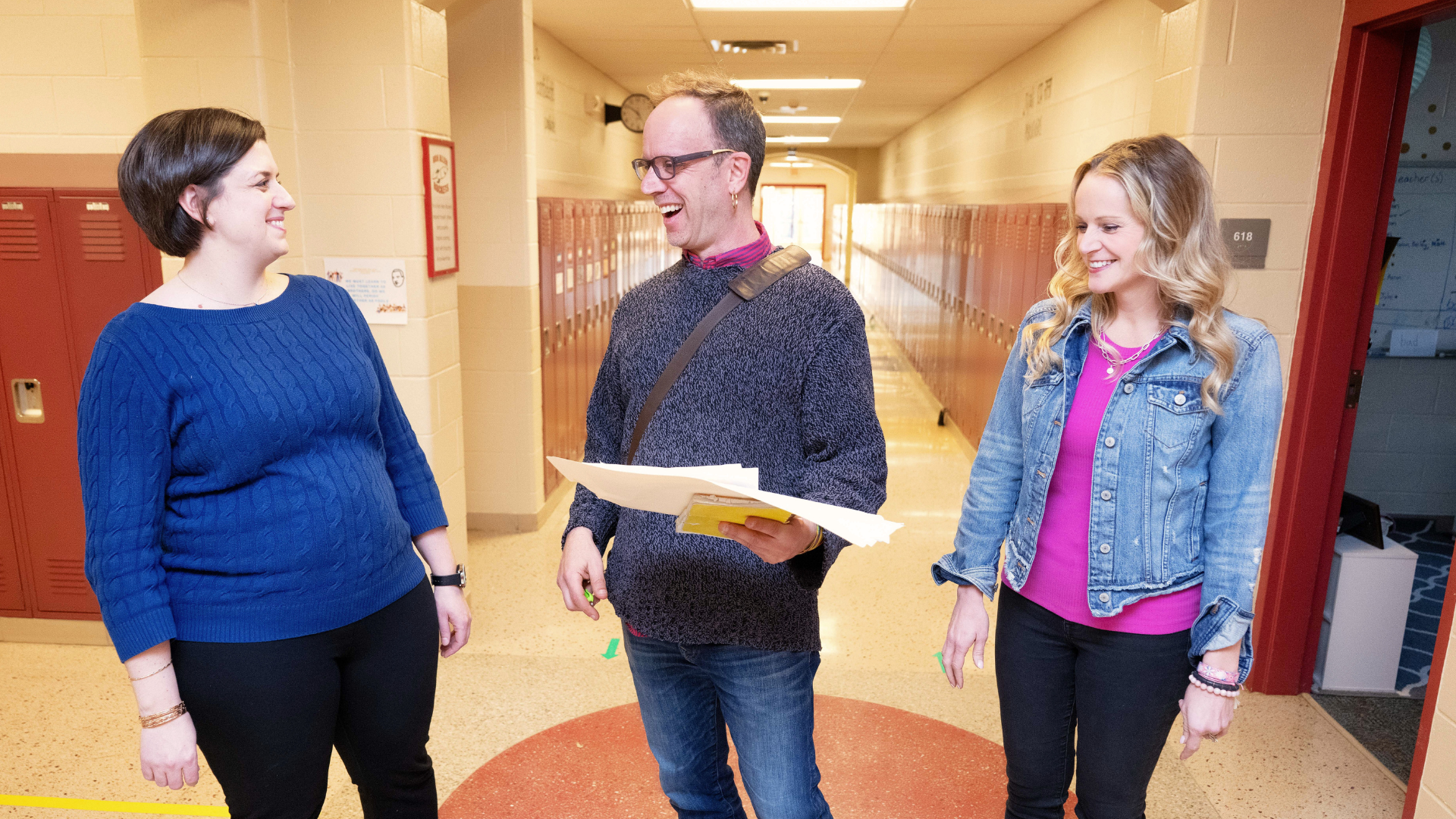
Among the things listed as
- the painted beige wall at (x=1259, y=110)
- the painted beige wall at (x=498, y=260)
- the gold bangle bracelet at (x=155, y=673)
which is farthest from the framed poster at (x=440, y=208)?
the painted beige wall at (x=1259, y=110)

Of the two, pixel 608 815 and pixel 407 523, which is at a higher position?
pixel 407 523

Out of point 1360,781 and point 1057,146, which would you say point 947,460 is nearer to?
point 1057,146

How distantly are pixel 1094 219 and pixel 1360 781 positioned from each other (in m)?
1.99

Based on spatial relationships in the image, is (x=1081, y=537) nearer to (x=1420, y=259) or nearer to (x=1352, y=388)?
(x=1352, y=388)

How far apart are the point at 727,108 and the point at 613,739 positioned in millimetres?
1860

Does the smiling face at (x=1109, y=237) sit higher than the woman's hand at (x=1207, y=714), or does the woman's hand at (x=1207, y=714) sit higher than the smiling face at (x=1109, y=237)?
the smiling face at (x=1109, y=237)

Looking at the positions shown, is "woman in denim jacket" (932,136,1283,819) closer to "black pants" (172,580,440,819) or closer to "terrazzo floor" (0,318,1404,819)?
"terrazzo floor" (0,318,1404,819)

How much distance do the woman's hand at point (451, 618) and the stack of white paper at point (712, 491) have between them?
648mm

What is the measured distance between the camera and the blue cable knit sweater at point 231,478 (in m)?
1.27

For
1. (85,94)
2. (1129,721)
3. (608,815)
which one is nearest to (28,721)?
(608,815)

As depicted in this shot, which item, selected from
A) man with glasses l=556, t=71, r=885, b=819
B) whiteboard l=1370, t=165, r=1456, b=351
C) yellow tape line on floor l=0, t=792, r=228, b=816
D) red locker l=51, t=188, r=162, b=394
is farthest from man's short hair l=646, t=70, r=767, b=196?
whiteboard l=1370, t=165, r=1456, b=351

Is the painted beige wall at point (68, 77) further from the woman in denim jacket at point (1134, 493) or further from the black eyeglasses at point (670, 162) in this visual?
the woman in denim jacket at point (1134, 493)

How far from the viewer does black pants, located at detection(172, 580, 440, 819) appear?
135 cm

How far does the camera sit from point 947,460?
576 centimetres
